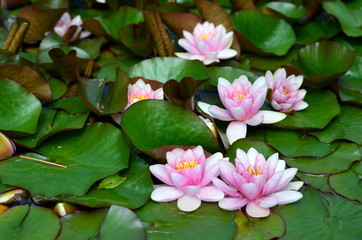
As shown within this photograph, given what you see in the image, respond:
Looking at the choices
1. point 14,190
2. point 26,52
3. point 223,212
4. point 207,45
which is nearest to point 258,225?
point 223,212

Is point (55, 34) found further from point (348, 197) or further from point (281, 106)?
point (348, 197)

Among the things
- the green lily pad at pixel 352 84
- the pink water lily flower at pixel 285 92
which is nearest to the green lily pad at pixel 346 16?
the green lily pad at pixel 352 84

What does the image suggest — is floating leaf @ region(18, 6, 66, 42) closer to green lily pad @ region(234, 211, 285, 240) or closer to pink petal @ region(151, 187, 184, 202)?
pink petal @ region(151, 187, 184, 202)

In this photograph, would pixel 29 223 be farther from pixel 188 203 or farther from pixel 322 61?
pixel 322 61

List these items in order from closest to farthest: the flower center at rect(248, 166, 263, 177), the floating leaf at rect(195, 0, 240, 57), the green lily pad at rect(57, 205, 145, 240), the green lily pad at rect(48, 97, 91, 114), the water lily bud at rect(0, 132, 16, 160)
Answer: the green lily pad at rect(57, 205, 145, 240) → the flower center at rect(248, 166, 263, 177) → the water lily bud at rect(0, 132, 16, 160) → the green lily pad at rect(48, 97, 91, 114) → the floating leaf at rect(195, 0, 240, 57)

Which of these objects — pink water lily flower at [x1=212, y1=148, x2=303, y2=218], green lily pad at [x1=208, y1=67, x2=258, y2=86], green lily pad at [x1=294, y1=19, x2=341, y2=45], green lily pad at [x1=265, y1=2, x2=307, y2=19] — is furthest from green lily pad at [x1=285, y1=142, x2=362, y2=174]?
green lily pad at [x1=265, y1=2, x2=307, y2=19]
